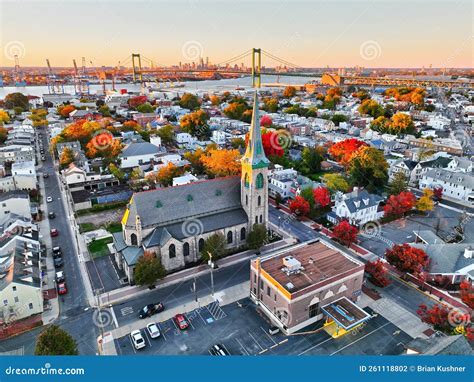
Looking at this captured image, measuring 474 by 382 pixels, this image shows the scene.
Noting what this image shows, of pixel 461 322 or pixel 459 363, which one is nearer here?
pixel 459 363

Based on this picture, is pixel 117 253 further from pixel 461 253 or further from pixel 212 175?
pixel 461 253

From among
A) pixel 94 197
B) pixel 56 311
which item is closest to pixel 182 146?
pixel 94 197

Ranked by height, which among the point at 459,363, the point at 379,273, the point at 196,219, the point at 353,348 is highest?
the point at 459,363

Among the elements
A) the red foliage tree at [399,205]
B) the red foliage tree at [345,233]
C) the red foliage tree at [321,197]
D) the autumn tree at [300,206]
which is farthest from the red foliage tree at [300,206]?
the red foliage tree at [399,205]

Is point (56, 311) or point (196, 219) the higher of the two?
point (196, 219)

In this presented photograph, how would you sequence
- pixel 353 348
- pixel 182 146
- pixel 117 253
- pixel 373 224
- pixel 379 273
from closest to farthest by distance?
pixel 353 348 < pixel 379 273 < pixel 117 253 < pixel 373 224 < pixel 182 146

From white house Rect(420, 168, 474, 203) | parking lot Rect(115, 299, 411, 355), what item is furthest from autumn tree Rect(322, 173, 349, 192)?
parking lot Rect(115, 299, 411, 355)

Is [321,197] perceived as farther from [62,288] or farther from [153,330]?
[62,288]

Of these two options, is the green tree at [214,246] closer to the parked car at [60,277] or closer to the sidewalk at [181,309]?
the sidewalk at [181,309]
